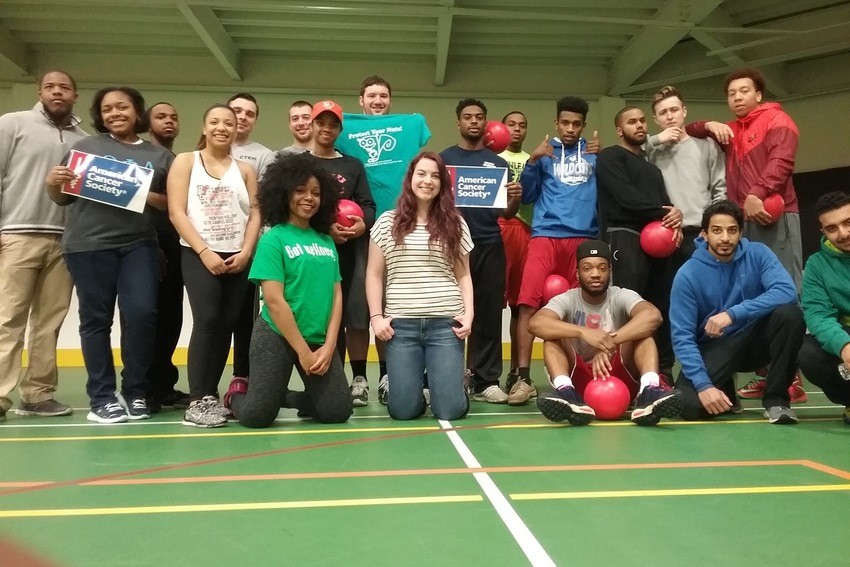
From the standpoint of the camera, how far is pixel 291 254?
12.4 feet

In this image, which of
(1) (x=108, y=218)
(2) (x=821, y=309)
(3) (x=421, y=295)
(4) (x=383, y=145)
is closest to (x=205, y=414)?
(1) (x=108, y=218)

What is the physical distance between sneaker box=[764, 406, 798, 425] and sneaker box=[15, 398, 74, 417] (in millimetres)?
4340

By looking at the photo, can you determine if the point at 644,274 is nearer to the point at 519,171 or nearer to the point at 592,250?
the point at 592,250

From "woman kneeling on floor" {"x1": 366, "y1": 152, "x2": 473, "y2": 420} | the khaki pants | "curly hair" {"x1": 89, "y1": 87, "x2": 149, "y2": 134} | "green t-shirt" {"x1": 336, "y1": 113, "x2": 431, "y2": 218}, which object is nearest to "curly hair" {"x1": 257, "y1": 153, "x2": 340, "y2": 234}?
"woman kneeling on floor" {"x1": 366, "y1": 152, "x2": 473, "y2": 420}

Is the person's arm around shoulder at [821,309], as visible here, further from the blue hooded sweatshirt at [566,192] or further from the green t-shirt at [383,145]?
the green t-shirt at [383,145]

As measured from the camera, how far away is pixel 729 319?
12.6 feet

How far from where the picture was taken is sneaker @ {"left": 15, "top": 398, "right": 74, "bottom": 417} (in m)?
4.34

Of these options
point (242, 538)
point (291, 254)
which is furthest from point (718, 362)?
point (242, 538)

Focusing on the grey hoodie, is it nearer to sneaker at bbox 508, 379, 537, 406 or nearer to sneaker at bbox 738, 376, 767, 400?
sneaker at bbox 508, 379, 537, 406

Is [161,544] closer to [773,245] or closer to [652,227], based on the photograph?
[652,227]

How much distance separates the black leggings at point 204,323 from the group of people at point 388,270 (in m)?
0.01

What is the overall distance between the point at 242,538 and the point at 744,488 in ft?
5.99

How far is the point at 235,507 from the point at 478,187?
3004 millimetres

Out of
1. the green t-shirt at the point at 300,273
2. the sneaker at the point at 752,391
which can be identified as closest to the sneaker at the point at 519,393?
the green t-shirt at the point at 300,273
